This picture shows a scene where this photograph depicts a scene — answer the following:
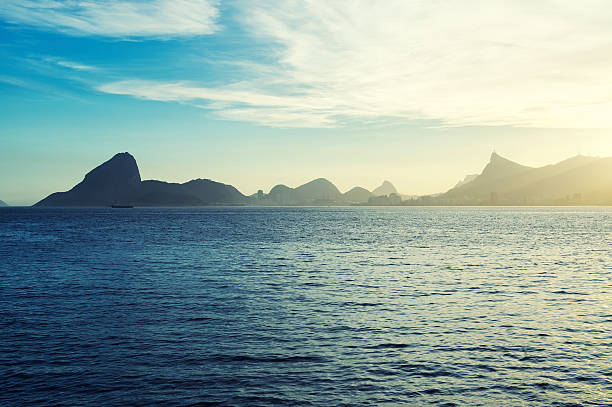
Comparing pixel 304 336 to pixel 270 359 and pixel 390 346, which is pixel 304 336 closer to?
pixel 270 359

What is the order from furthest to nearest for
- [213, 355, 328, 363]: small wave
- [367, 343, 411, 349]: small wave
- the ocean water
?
[367, 343, 411, 349]: small wave, [213, 355, 328, 363]: small wave, the ocean water

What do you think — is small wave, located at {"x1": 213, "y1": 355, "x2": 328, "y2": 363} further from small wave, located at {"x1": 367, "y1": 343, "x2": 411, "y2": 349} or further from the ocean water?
small wave, located at {"x1": 367, "y1": 343, "x2": 411, "y2": 349}

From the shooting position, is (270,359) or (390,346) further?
(390,346)

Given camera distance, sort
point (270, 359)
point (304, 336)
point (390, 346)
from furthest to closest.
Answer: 1. point (304, 336)
2. point (390, 346)
3. point (270, 359)

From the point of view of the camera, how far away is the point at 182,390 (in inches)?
773

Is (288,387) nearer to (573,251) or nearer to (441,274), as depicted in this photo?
(441,274)

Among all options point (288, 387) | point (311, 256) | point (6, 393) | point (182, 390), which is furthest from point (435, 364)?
point (311, 256)

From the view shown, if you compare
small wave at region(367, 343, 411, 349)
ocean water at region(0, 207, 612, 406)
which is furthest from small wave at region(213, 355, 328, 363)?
small wave at region(367, 343, 411, 349)

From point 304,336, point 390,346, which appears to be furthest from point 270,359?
point 390,346

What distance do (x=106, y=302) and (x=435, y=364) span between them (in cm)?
2667

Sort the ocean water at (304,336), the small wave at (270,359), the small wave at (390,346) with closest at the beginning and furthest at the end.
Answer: the ocean water at (304,336), the small wave at (270,359), the small wave at (390,346)

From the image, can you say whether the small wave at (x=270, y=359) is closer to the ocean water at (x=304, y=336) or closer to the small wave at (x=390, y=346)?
the ocean water at (x=304, y=336)

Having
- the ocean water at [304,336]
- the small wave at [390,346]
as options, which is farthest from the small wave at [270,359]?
the small wave at [390,346]

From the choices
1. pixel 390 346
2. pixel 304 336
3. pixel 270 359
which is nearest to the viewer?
pixel 270 359
